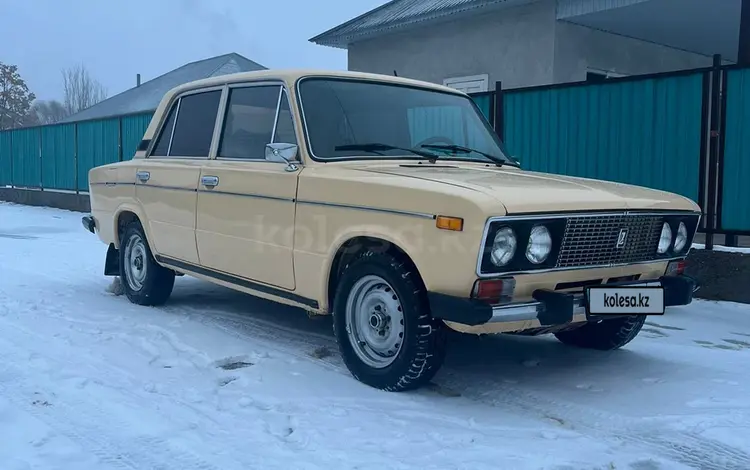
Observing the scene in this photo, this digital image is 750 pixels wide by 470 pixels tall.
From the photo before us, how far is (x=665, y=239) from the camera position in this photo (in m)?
4.31

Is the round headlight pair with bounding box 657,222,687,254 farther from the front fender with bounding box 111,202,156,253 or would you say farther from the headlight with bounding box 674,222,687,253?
the front fender with bounding box 111,202,156,253

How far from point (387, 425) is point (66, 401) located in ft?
5.47

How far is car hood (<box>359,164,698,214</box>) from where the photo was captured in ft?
11.8

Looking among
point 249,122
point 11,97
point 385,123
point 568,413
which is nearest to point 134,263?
point 249,122

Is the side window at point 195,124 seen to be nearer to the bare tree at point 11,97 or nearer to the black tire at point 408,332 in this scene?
the black tire at point 408,332

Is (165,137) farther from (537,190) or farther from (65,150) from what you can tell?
(65,150)

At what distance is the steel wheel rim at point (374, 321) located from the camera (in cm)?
394

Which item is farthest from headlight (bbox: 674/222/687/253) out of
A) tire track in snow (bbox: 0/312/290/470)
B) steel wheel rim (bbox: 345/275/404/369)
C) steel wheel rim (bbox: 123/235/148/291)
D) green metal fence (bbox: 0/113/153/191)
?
green metal fence (bbox: 0/113/153/191)

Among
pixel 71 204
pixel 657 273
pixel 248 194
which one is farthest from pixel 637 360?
pixel 71 204

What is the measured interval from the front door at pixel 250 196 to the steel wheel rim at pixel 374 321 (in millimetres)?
567

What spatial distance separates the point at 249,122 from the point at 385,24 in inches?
376

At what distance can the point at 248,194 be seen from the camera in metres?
4.82

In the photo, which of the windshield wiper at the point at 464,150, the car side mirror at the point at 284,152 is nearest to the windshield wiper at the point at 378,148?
the windshield wiper at the point at 464,150

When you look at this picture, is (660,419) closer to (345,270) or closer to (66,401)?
(345,270)
